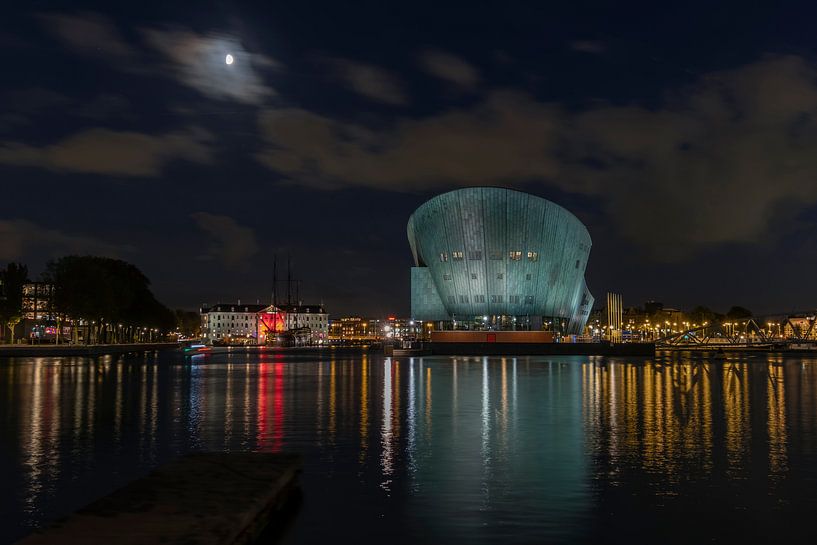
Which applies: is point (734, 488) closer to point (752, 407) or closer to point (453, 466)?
point (453, 466)

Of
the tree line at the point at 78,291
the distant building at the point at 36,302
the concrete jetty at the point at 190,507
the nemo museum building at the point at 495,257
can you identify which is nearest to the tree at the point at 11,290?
the tree line at the point at 78,291

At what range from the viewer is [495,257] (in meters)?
130

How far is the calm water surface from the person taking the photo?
524 inches

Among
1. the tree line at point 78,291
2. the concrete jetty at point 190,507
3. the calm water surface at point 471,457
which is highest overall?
the tree line at point 78,291

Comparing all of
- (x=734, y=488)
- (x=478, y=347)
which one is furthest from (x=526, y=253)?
(x=734, y=488)

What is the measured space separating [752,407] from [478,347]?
92522 millimetres

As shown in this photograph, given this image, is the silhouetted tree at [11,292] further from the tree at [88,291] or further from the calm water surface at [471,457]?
the calm water surface at [471,457]

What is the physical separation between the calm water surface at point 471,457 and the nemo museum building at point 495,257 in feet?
292

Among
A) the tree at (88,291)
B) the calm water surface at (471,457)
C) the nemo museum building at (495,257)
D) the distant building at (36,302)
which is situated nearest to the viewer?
the calm water surface at (471,457)

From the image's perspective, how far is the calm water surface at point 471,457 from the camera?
13.3m

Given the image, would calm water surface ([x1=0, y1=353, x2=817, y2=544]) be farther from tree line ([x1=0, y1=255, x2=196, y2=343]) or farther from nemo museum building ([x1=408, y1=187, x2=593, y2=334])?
nemo museum building ([x1=408, y1=187, x2=593, y2=334])

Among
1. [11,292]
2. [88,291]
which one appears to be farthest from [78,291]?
[11,292]

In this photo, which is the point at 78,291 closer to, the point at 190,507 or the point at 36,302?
the point at 36,302

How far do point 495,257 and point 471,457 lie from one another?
11148 cm
